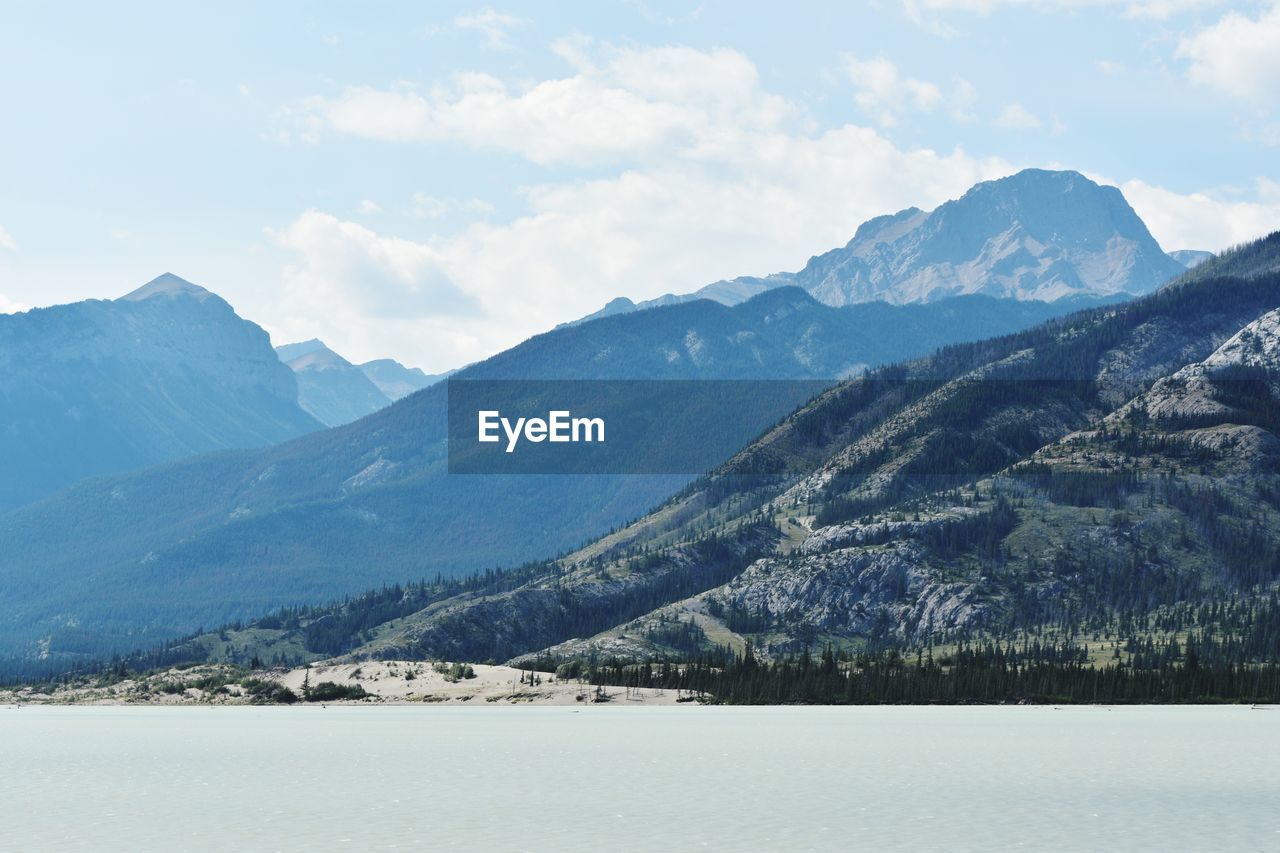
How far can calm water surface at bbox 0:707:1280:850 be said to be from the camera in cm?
8912

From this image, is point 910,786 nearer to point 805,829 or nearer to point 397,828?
point 805,829

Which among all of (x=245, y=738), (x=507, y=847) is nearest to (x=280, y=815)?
(x=507, y=847)

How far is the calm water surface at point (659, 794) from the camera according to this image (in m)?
89.1

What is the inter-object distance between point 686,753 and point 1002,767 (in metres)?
35.6

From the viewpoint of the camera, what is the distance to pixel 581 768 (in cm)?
14038

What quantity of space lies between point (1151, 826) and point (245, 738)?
13156 centimetres

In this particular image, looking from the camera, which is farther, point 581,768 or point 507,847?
point 581,768

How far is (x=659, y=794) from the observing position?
11475 centimetres

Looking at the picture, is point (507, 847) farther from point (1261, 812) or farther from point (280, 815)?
point (1261, 812)

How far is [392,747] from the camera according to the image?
173m

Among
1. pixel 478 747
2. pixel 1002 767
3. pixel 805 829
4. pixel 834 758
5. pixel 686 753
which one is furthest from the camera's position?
pixel 478 747

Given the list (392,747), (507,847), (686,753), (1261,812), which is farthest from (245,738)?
(1261,812)

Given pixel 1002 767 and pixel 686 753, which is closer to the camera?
pixel 1002 767

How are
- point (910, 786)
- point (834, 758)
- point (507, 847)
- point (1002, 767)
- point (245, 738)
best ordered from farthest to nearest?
point (245, 738) → point (834, 758) → point (1002, 767) → point (910, 786) → point (507, 847)
